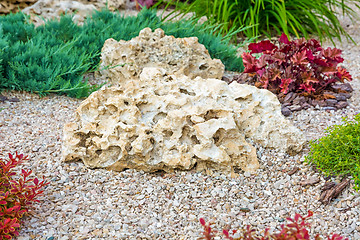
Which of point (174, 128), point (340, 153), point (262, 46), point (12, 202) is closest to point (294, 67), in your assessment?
point (262, 46)

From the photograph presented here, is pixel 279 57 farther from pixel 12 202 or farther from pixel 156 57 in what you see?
pixel 12 202

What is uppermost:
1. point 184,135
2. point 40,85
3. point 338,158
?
point 338,158

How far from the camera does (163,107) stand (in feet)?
9.05

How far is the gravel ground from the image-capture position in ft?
7.09

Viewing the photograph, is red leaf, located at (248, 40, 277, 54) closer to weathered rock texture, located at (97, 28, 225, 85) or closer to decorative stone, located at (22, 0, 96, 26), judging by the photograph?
weathered rock texture, located at (97, 28, 225, 85)

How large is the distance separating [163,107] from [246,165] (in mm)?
734

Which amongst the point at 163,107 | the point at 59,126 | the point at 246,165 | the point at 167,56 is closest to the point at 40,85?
the point at 59,126

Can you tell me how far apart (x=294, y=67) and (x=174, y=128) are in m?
1.61

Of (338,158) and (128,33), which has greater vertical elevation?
(338,158)

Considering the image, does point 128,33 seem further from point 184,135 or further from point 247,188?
point 247,188

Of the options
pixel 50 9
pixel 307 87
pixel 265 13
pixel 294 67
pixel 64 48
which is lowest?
pixel 50 9

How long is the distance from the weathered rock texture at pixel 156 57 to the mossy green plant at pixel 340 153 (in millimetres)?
1850

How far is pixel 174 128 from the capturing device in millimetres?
2625

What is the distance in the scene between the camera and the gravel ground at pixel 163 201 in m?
2.16
